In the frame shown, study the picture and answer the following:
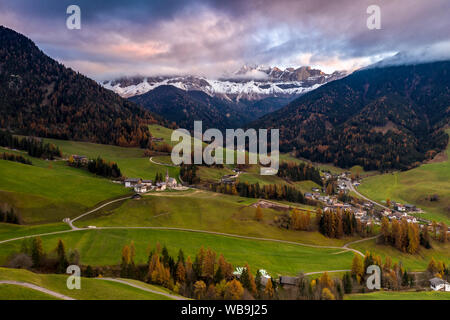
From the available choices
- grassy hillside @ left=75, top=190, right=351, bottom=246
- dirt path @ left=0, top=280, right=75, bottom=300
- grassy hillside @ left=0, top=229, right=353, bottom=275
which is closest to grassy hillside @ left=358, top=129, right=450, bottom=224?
grassy hillside @ left=75, top=190, right=351, bottom=246

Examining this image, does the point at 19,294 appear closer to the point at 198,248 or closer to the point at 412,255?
the point at 198,248

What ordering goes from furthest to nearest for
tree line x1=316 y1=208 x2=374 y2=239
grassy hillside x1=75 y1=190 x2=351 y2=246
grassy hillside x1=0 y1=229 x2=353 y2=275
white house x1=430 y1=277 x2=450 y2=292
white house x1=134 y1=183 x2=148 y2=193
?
1. white house x1=134 y1=183 x2=148 y2=193
2. tree line x1=316 y1=208 x2=374 y2=239
3. grassy hillside x1=75 y1=190 x2=351 y2=246
4. white house x1=430 y1=277 x2=450 y2=292
5. grassy hillside x1=0 y1=229 x2=353 y2=275

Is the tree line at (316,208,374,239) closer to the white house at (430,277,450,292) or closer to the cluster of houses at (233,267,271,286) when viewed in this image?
the white house at (430,277,450,292)

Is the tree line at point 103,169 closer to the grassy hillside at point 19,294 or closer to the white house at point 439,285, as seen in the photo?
the grassy hillside at point 19,294

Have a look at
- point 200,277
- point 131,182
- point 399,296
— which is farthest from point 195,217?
point 399,296
